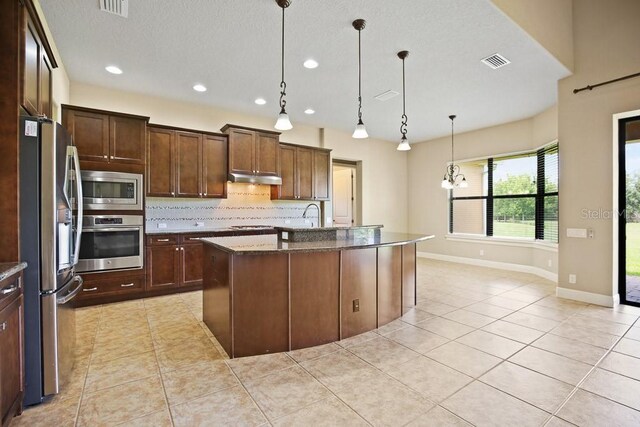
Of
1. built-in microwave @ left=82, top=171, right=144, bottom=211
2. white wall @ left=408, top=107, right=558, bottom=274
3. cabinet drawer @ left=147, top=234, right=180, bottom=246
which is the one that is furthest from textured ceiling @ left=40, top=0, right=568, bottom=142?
cabinet drawer @ left=147, top=234, right=180, bottom=246

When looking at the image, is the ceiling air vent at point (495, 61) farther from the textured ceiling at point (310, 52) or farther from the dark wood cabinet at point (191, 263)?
the dark wood cabinet at point (191, 263)

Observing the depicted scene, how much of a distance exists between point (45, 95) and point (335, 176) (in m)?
6.14

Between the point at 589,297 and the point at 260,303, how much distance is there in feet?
14.4

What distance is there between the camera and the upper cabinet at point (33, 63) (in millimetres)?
1979

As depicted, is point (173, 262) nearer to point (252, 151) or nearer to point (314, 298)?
point (252, 151)

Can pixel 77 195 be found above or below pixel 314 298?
above

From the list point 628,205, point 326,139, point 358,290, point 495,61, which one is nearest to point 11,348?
point 358,290

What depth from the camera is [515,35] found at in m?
3.24

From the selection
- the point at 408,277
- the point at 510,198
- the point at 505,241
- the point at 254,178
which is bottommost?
the point at 408,277

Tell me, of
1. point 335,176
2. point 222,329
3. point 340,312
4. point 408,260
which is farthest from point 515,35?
point 335,176

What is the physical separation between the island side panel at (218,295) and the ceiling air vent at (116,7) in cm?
232

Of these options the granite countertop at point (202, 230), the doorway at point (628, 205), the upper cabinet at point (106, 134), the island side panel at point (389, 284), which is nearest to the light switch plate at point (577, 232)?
the doorway at point (628, 205)

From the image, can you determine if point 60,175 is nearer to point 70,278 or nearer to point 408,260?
point 70,278

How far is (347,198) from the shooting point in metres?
7.79
